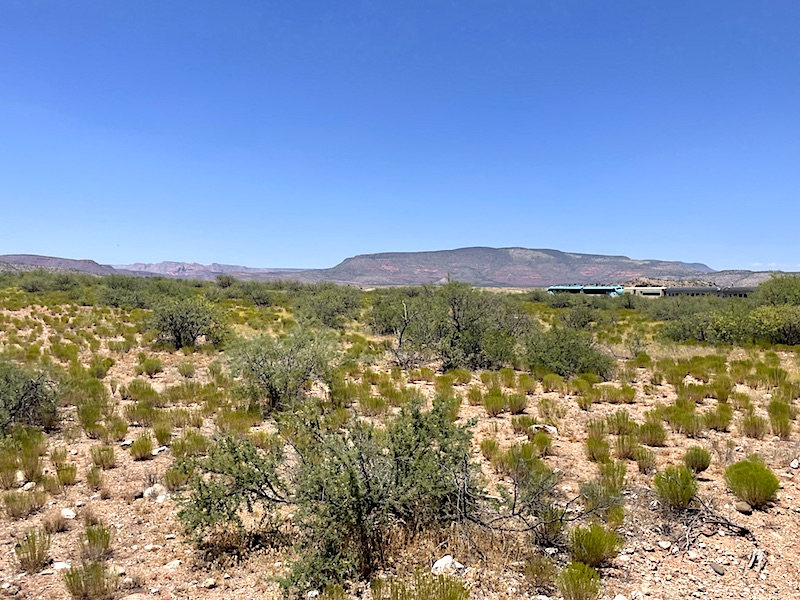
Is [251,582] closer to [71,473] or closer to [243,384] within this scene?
[71,473]

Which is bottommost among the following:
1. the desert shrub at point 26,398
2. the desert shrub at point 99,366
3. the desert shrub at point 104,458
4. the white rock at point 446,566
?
the white rock at point 446,566

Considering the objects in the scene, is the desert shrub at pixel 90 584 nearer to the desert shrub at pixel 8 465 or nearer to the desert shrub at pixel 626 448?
the desert shrub at pixel 8 465

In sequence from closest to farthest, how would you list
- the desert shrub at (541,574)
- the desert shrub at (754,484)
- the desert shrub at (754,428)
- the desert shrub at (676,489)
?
1. the desert shrub at (541,574)
2. the desert shrub at (676,489)
3. the desert shrub at (754,484)
4. the desert shrub at (754,428)

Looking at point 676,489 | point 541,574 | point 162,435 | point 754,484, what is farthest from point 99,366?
point 754,484

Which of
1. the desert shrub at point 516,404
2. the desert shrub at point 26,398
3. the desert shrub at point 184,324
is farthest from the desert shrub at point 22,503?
the desert shrub at point 184,324

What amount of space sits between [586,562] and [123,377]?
12.7 m

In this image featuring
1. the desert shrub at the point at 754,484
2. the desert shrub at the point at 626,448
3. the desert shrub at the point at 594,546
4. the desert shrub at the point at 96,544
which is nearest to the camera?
the desert shrub at the point at 594,546

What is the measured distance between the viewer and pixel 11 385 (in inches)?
327

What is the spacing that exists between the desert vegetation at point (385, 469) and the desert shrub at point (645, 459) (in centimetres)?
4

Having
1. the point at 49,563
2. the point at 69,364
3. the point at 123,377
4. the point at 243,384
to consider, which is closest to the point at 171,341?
the point at 69,364

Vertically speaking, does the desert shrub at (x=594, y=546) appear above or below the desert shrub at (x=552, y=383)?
above

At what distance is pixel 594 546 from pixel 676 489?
175 cm

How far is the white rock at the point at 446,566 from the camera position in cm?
419

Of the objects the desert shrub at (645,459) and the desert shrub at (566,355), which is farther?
the desert shrub at (566,355)
